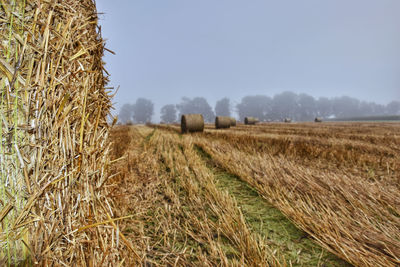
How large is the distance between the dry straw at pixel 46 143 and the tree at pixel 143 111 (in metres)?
110

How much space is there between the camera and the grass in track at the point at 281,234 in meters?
1.18

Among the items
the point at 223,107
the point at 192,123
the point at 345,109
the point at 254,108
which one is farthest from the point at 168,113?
the point at 345,109

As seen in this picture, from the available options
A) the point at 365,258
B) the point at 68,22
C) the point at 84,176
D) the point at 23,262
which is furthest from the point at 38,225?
the point at 365,258

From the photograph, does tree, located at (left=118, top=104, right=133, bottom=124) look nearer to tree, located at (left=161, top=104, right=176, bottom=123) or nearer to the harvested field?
tree, located at (left=161, top=104, right=176, bottom=123)

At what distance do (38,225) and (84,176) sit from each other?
0.35 meters

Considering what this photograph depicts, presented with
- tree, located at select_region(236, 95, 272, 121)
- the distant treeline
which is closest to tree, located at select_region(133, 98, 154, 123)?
the distant treeline

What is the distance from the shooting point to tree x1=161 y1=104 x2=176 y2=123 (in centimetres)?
11138

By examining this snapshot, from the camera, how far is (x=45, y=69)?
1123 millimetres

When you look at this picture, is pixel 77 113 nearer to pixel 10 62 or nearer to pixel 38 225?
pixel 10 62

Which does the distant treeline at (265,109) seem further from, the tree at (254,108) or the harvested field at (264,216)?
the harvested field at (264,216)

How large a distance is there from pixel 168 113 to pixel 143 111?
1543cm

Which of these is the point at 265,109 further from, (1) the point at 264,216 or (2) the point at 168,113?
(1) the point at 264,216

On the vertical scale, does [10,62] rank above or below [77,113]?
above

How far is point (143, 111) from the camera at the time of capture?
10975 centimetres
